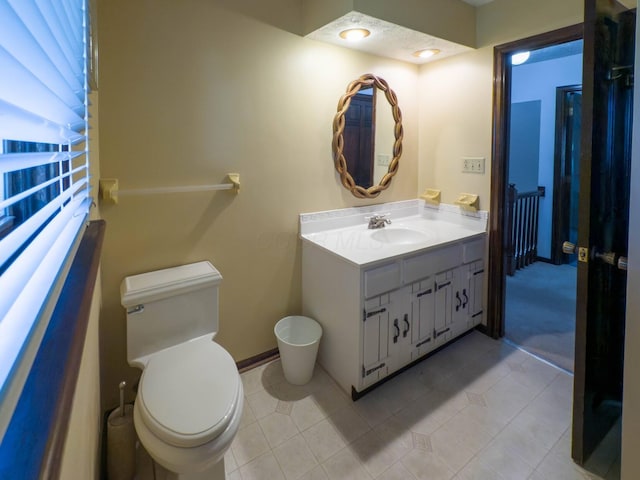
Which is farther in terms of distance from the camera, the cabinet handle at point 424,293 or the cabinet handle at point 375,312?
A: the cabinet handle at point 424,293

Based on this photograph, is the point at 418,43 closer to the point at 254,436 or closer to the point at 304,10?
the point at 304,10

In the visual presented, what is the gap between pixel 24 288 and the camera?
0.48 m

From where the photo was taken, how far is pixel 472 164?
2451 millimetres

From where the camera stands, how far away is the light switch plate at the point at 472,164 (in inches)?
94.4

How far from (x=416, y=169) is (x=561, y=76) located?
2.35 metres

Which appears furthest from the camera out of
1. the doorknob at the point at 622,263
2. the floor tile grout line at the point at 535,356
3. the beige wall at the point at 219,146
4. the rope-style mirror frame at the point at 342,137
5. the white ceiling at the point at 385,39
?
the rope-style mirror frame at the point at 342,137

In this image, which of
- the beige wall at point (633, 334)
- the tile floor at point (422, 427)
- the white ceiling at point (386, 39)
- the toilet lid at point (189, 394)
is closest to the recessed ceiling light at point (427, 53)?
the white ceiling at point (386, 39)

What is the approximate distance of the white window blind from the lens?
0.41 metres

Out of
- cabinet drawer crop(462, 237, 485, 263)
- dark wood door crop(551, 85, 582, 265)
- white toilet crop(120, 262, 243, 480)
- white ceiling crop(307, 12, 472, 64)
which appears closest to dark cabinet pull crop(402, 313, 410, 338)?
cabinet drawer crop(462, 237, 485, 263)

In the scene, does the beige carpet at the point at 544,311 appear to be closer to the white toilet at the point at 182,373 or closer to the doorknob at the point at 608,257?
the doorknob at the point at 608,257

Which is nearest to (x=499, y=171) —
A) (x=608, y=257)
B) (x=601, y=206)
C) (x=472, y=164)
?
(x=472, y=164)

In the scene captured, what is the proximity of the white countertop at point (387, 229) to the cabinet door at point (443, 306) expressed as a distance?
24 centimetres

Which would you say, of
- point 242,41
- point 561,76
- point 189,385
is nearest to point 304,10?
point 242,41

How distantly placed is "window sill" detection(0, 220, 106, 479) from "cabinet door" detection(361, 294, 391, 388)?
52.5 inches
